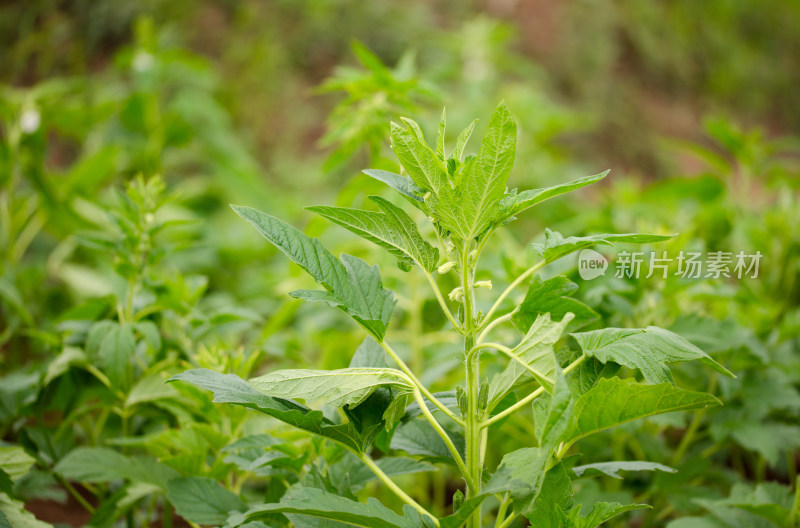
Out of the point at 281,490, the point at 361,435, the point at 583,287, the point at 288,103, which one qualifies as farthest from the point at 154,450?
the point at 288,103

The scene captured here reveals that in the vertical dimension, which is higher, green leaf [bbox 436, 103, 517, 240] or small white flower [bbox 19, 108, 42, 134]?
small white flower [bbox 19, 108, 42, 134]

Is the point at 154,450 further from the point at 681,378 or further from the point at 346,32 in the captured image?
the point at 346,32

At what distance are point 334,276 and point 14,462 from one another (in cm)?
53

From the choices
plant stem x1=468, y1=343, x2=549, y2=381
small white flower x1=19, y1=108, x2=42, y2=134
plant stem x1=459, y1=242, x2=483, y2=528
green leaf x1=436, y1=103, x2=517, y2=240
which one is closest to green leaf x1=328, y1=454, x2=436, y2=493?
plant stem x1=459, y1=242, x2=483, y2=528

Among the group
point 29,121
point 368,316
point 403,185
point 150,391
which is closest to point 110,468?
point 150,391

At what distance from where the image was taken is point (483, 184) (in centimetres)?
59

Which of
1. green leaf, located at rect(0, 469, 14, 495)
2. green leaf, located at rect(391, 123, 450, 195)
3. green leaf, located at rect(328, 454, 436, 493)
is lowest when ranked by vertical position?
green leaf, located at rect(0, 469, 14, 495)

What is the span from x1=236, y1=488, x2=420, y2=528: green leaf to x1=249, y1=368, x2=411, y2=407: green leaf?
0.30ft

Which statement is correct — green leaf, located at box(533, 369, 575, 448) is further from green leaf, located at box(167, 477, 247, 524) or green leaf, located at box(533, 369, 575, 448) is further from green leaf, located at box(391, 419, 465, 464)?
green leaf, located at box(167, 477, 247, 524)

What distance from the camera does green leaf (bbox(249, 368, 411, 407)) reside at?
60 centimetres

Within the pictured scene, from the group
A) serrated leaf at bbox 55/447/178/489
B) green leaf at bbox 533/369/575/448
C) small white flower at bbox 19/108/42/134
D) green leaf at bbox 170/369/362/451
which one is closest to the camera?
green leaf at bbox 533/369/575/448

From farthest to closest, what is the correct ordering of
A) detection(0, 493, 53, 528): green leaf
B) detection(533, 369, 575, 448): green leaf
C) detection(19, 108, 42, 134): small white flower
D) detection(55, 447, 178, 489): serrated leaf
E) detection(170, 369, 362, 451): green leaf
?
detection(19, 108, 42, 134): small white flower < detection(55, 447, 178, 489): serrated leaf < detection(0, 493, 53, 528): green leaf < detection(170, 369, 362, 451): green leaf < detection(533, 369, 575, 448): green leaf

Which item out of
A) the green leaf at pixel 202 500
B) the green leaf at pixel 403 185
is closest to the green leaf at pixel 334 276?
the green leaf at pixel 403 185

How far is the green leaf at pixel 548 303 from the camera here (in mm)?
623
